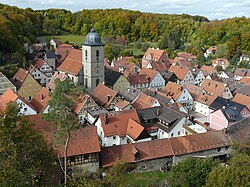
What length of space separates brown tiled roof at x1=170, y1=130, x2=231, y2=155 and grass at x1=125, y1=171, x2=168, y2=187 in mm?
2768

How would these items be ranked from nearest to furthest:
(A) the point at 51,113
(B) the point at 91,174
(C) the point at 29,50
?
1. (A) the point at 51,113
2. (B) the point at 91,174
3. (C) the point at 29,50

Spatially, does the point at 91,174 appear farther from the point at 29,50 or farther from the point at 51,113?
the point at 29,50

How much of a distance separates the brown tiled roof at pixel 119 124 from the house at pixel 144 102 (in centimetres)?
673

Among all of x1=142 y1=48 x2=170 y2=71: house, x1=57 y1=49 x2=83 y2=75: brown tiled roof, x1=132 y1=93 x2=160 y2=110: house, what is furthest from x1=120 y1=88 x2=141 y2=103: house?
x1=142 y1=48 x2=170 y2=71: house

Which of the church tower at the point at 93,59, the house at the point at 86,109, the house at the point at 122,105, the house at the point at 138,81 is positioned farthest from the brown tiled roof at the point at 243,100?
the house at the point at 86,109

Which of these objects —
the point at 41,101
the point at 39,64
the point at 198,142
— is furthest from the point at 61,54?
the point at 198,142

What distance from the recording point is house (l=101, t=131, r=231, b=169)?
28891mm

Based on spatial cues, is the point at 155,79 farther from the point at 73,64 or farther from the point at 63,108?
the point at 63,108

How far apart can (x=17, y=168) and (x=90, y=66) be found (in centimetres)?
3324

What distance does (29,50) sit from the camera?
79375 millimetres

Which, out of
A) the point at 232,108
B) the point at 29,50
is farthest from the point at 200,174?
the point at 29,50

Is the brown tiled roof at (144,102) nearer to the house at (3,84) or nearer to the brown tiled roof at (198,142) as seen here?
the brown tiled roof at (198,142)

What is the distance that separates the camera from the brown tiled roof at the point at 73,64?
5055 cm

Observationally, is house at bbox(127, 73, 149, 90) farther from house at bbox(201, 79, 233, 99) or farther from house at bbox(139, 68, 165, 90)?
house at bbox(201, 79, 233, 99)
